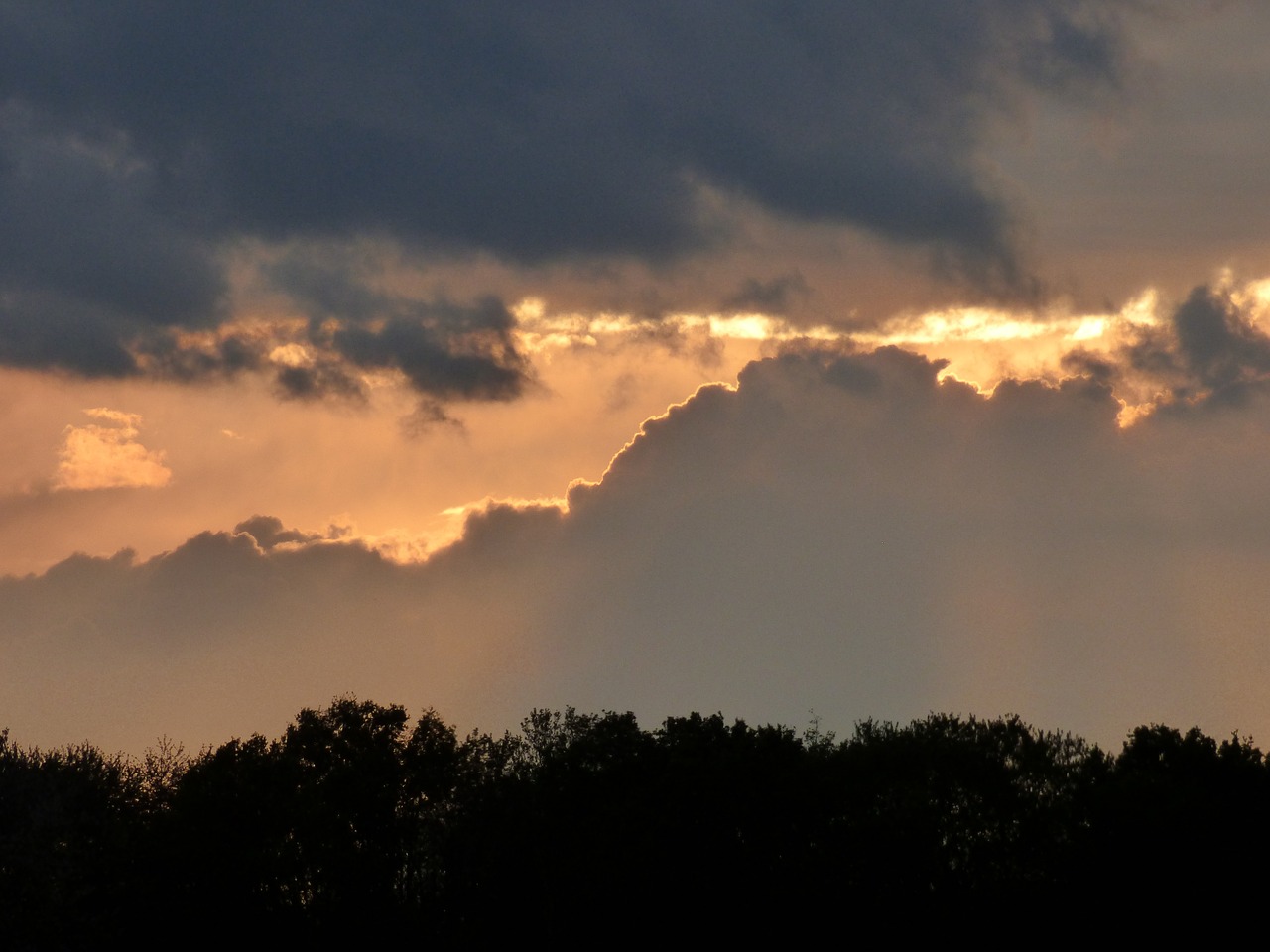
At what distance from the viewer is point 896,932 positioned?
94.8m

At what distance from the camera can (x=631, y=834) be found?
94.8m

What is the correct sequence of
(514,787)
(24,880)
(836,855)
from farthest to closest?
(514,787) < (836,855) < (24,880)

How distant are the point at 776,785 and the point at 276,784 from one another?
116 feet

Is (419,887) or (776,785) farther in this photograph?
(419,887)

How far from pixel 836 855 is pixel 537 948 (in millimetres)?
19624

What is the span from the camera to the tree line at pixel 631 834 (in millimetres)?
90312

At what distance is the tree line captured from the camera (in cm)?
9031

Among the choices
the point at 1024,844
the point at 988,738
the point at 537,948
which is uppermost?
the point at 988,738

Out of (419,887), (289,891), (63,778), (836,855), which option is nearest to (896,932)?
(836,855)

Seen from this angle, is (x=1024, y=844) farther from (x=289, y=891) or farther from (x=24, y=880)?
(x=24, y=880)

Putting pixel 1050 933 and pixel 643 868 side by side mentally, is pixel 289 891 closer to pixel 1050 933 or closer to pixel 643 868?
pixel 643 868

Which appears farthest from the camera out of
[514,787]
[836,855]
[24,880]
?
[514,787]

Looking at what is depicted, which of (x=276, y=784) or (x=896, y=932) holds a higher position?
(x=276, y=784)

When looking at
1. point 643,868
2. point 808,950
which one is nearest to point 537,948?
point 643,868
